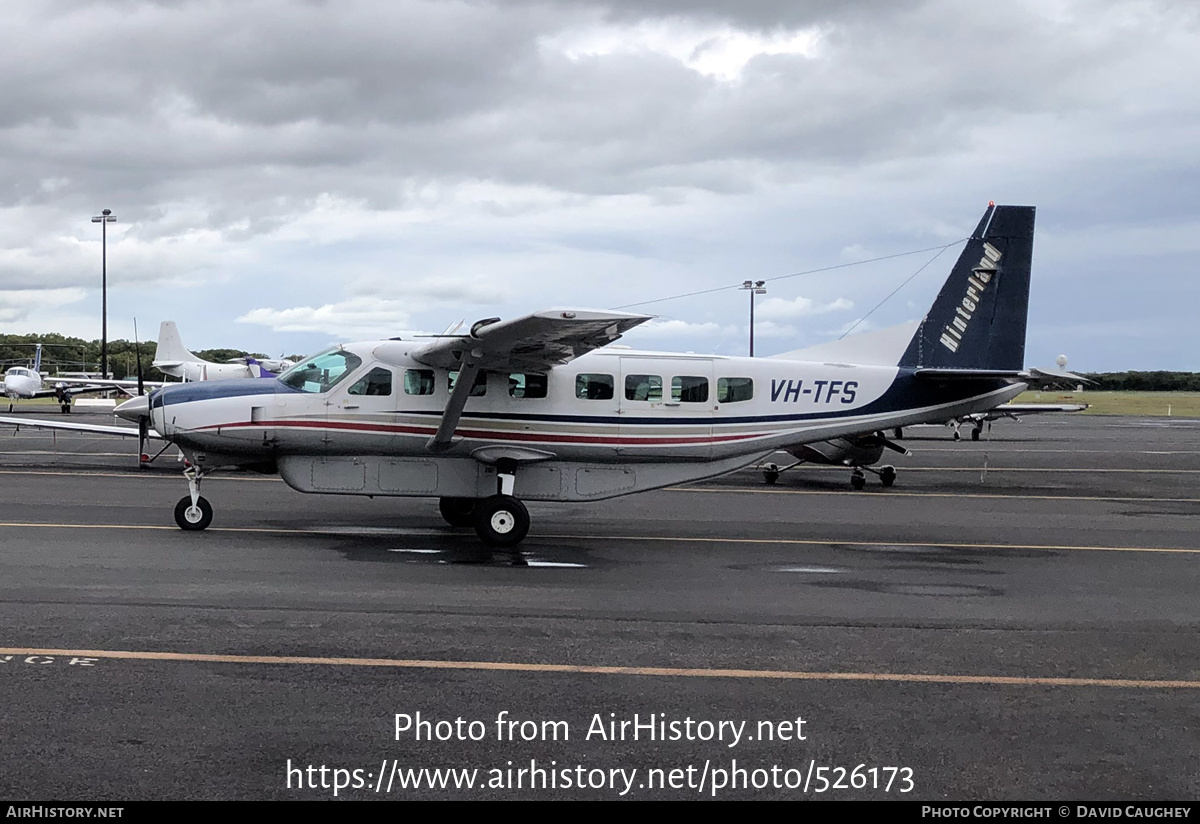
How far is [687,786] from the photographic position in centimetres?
496

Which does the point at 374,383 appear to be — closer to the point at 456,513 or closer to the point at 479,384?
the point at 479,384

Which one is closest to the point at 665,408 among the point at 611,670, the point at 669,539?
the point at 669,539

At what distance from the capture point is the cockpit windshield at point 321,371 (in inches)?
521

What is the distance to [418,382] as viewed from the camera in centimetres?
1331

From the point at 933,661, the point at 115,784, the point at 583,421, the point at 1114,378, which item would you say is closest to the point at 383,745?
the point at 115,784

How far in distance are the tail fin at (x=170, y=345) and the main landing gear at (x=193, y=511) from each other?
39.6 meters

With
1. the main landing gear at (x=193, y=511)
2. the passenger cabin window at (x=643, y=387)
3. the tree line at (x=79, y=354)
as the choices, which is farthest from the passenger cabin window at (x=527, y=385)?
the tree line at (x=79, y=354)

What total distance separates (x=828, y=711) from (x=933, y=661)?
1.60m

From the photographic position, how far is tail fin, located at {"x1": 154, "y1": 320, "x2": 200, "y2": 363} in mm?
50000

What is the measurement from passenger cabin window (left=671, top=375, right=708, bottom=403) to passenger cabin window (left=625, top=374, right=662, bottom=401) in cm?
21

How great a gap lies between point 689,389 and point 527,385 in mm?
2204

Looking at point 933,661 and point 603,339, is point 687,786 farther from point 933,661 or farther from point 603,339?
point 603,339

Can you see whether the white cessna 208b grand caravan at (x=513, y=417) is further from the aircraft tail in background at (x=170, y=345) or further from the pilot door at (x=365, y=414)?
the aircraft tail in background at (x=170, y=345)

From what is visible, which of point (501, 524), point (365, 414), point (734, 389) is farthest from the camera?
point (734, 389)
